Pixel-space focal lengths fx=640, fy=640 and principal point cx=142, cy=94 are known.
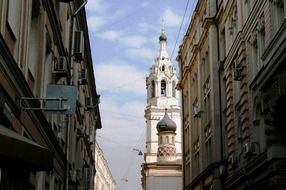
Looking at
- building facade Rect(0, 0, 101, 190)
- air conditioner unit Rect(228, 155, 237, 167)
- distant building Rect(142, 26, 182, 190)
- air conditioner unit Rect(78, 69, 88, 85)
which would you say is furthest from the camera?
distant building Rect(142, 26, 182, 190)

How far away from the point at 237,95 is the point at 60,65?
963 centimetres

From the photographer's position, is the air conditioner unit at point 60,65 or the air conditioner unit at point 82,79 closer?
the air conditioner unit at point 60,65

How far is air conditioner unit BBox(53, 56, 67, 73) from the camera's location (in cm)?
2253

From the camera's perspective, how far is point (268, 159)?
22391 mm

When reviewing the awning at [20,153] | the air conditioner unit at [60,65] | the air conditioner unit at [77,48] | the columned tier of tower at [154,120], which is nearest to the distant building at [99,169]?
the columned tier of tower at [154,120]

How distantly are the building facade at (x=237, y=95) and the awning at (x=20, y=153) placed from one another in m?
8.77

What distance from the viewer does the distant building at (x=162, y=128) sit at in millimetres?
85750

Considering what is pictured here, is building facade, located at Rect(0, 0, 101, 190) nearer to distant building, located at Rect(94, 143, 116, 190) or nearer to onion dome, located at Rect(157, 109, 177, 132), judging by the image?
distant building, located at Rect(94, 143, 116, 190)

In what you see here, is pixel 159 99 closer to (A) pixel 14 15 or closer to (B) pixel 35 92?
(B) pixel 35 92

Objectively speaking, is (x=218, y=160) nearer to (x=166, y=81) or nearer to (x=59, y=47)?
(x=59, y=47)

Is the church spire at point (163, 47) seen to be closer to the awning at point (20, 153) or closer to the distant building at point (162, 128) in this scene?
the distant building at point (162, 128)

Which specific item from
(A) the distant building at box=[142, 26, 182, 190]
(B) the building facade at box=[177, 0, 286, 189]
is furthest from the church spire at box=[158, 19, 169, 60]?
(B) the building facade at box=[177, 0, 286, 189]

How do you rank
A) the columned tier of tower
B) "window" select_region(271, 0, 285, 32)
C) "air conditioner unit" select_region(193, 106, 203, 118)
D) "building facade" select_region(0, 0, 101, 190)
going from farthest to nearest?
1. the columned tier of tower
2. "air conditioner unit" select_region(193, 106, 203, 118)
3. "window" select_region(271, 0, 285, 32)
4. "building facade" select_region(0, 0, 101, 190)

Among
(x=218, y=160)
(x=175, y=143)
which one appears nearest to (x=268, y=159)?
(x=218, y=160)
